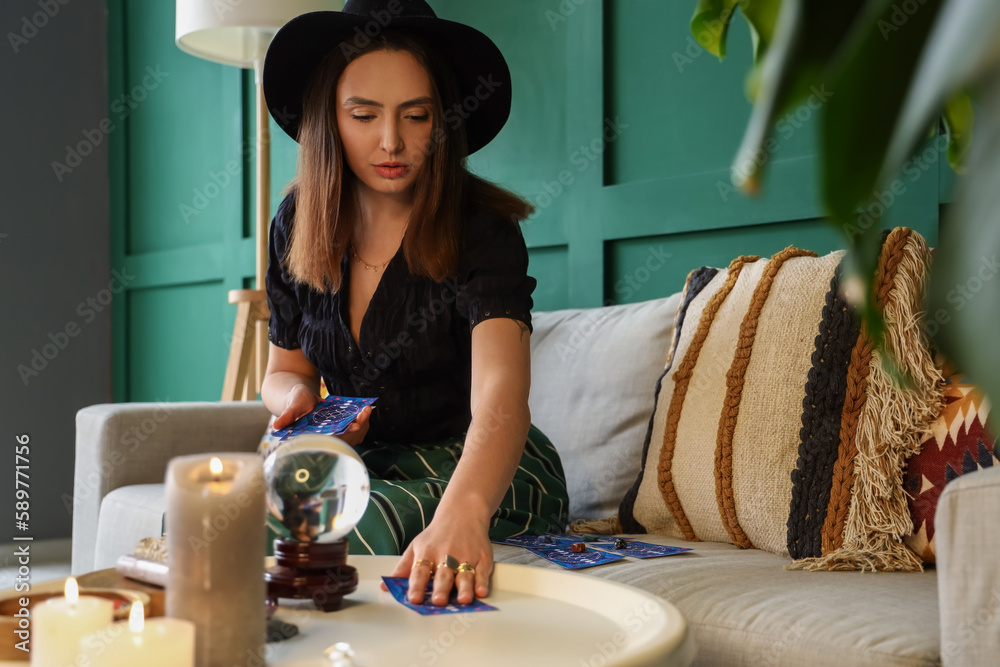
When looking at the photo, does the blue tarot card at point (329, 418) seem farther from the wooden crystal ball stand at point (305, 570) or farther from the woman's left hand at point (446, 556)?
the wooden crystal ball stand at point (305, 570)

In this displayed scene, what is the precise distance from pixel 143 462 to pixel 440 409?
0.88 metres

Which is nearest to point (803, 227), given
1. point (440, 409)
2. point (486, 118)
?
point (486, 118)

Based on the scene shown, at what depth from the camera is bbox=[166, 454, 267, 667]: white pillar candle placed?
0.55 metres

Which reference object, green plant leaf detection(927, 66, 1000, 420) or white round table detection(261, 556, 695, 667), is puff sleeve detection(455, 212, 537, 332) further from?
green plant leaf detection(927, 66, 1000, 420)

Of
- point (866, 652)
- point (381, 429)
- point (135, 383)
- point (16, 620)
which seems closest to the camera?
point (16, 620)

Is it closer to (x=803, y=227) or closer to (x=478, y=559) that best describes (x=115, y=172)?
(x=803, y=227)

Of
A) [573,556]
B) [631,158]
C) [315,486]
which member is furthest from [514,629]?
[631,158]

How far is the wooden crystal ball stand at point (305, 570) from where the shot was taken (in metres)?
0.81

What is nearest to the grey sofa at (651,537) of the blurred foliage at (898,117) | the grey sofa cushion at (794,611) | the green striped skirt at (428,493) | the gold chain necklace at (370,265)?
the grey sofa cushion at (794,611)

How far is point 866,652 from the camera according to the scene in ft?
2.79

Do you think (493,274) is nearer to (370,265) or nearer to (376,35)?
(370,265)

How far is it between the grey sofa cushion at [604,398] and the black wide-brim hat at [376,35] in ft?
1.45

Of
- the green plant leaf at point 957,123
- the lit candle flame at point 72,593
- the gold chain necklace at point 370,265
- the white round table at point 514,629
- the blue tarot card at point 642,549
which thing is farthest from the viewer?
the gold chain necklace at point 370,265

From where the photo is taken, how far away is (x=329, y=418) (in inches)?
50.4
